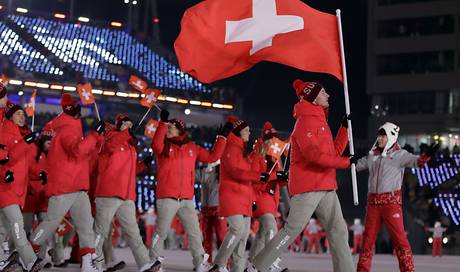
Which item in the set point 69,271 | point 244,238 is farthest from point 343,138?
point 69,271

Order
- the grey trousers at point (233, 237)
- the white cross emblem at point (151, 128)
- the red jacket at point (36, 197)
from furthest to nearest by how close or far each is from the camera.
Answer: the white cross emblem at point (151, 128)
the red jacket at point (36, 197)
the grey trousers at point (233, 237)

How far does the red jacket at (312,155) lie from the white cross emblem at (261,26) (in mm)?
1407

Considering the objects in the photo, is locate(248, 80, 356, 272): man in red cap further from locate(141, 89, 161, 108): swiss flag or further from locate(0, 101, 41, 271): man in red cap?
locate(141, 89, 161, 108): swiss flag

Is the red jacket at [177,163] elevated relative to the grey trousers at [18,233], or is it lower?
elevated

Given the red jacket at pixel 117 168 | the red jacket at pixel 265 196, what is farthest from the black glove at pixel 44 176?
the red jacket at pixel 265 196

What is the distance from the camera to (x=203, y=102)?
59.0 meters

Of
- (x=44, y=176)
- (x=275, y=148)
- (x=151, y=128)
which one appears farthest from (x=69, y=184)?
(x=151, y=128)

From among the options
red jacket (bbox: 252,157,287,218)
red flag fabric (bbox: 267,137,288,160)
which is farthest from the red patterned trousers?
red jacket (bbox: 252,157,287,218)

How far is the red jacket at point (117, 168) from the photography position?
1388 centimetres

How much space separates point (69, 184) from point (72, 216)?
0.41 metres

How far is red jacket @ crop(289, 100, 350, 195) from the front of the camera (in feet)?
34.8

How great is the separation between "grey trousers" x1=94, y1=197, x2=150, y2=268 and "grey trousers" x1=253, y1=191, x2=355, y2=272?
3.24 m

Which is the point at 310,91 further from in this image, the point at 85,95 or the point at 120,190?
the point at 85,95

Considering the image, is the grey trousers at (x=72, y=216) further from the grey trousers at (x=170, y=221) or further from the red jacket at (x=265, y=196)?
the red jacket at (x=265, y=196)
